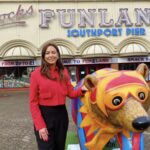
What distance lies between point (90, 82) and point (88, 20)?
22835mm

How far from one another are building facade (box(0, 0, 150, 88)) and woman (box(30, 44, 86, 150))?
2152 cm

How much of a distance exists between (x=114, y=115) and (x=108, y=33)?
23422 millimetres

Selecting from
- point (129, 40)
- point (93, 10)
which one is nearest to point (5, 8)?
point (93, 10)

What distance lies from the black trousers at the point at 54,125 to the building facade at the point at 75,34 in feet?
70.7

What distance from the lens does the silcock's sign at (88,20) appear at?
26.2m

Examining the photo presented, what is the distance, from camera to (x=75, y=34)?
87.3 ft

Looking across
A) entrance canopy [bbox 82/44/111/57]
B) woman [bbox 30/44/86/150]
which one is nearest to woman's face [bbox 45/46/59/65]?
woman [bbox 30/44/86/150]

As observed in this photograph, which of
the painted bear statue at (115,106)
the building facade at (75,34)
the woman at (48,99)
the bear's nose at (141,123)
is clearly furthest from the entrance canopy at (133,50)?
the bear's nose at (141,123)

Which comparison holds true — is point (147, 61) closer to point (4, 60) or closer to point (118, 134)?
point (4, 60)

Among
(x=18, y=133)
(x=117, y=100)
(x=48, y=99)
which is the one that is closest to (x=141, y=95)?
(x=117, y=100)

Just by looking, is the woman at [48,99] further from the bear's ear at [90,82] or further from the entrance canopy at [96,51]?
the entrance canopy at [96,51]

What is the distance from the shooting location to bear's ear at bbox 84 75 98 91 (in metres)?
4.18

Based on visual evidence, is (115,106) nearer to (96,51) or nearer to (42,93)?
(42,93)

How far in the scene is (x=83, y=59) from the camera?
26.8 meters
